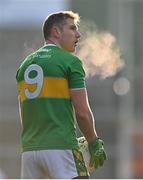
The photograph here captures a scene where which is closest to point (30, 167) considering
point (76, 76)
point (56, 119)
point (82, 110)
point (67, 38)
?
point (56, 119)

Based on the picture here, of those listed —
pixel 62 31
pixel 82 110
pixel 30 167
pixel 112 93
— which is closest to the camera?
pixel 82 110

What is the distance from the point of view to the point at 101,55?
23.1ft

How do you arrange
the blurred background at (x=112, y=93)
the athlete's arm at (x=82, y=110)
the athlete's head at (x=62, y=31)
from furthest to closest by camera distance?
the blurred background at (x=112, y=93)
the athlete's head at (x=62, y=31)
the athlete's arm at (x=82, y=110)

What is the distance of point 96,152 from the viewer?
5.54m

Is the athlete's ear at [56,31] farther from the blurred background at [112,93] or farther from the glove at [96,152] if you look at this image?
the blurred background at [112,93]

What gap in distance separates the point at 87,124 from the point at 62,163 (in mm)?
267

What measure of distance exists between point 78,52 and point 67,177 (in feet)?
6.40

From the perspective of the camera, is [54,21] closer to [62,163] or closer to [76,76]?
[76,76]

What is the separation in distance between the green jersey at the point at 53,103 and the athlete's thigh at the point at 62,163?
0.12 feet

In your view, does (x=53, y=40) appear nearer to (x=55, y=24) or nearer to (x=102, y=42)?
(x=55, y=24)

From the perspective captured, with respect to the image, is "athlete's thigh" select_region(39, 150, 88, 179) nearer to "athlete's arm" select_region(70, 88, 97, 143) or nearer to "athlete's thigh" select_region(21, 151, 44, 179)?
"athlete's thigh" select_region(21, 151, 44, 179)

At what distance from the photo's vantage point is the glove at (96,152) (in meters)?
5.51

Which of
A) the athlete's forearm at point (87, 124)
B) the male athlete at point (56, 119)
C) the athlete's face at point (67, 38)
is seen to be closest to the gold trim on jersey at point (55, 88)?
the male athlete at point (56, 119)

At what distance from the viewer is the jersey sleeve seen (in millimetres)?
5445
